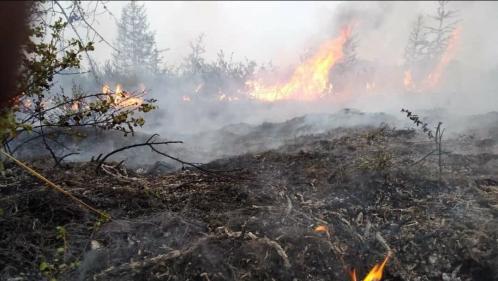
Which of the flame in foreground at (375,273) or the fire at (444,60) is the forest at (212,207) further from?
the fire at (444,60)

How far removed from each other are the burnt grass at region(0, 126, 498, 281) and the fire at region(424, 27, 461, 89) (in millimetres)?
30307

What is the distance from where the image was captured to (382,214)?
4309 millimetres

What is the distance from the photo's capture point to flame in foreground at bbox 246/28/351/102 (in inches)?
1235

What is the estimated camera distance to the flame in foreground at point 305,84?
3137 centimetres

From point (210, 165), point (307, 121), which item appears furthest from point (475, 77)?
point (210, 165)

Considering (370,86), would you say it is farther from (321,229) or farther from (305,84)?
(321,229)

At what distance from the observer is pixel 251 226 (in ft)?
12.6

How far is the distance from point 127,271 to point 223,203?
133cm

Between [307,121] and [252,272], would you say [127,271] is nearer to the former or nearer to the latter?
[252,272]

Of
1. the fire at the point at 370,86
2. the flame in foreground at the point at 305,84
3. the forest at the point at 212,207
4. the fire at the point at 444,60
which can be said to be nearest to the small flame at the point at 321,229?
the forest at the point at 212,207

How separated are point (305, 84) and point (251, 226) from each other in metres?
28.8

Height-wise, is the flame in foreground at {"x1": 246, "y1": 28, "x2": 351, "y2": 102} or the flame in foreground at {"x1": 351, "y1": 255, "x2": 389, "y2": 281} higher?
the flame in foreground at {"x1": 246, "y1": 28, "x2": 351, "y2": 102}

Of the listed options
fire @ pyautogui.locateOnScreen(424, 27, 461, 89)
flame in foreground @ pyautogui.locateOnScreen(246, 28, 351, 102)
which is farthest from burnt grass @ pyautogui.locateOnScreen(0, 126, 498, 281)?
fire @ pyautogui.locateOnScreen(424, 27, 461, 89)

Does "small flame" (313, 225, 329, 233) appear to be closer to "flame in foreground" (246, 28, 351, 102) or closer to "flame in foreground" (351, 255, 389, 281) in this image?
"flame in foreground" (351, 255, 389, 281)
